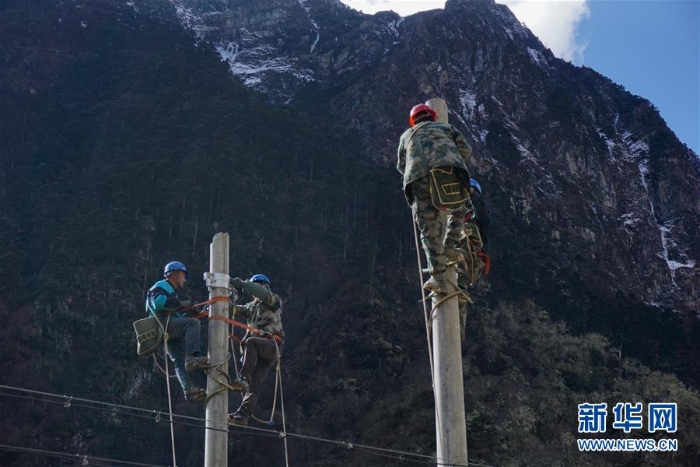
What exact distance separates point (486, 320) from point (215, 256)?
3960cm

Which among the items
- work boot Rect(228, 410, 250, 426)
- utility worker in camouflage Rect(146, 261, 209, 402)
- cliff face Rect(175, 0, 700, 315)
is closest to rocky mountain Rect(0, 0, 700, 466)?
cliff face Rect(175, 0, 700, 315)

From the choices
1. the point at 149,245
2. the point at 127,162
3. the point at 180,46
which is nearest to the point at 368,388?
the point at 149,245

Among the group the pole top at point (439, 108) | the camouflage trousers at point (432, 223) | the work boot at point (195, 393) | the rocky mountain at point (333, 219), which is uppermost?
the rocky mountain at point (333, 219)

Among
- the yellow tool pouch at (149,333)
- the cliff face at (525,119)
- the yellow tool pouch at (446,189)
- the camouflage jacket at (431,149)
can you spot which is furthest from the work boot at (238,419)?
the cliff face at (525,119)

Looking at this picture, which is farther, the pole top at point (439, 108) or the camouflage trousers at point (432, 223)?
the pole top at point (439, 108)

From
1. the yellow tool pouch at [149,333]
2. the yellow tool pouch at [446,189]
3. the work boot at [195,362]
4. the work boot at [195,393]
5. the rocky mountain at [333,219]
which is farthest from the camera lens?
the rocky mountain at [333,219]

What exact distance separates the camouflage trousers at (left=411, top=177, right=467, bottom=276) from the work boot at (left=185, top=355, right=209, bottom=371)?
2.28 metres

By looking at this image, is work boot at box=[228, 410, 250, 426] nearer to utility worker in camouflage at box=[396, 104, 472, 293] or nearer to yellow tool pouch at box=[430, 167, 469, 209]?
utility worker in camouflage at box=[396, 104, 472, 293]

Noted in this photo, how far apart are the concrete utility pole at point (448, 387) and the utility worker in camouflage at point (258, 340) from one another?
306cm

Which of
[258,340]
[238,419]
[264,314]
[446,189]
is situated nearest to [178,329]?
[238,419]

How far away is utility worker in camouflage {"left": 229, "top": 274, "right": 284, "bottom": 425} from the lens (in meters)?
8.73

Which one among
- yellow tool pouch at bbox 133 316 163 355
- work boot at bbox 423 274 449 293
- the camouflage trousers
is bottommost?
work boot at bbox 423 274 449 293

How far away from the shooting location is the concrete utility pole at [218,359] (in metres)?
7.15

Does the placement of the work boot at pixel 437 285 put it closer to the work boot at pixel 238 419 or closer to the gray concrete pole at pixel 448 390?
the gray concrete pole at pixel 448 390
